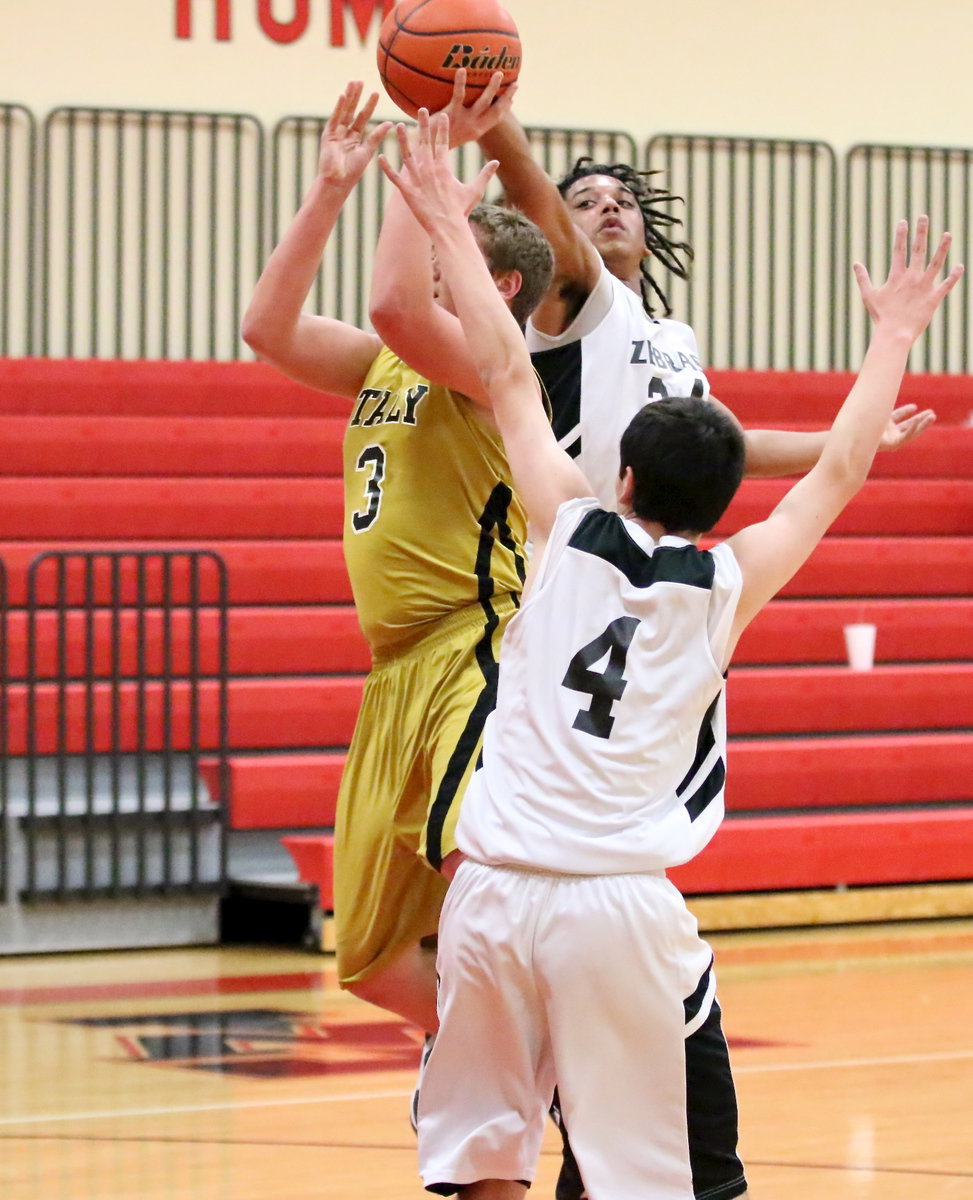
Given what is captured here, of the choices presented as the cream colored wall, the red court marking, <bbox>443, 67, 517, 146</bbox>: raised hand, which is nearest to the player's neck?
<bbox>443, 67, 517, 146</bbox>: raised hand

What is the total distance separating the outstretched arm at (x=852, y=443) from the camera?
2689mm

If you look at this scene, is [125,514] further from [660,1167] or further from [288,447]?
[660,1167]

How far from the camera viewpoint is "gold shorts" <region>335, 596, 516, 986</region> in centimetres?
319

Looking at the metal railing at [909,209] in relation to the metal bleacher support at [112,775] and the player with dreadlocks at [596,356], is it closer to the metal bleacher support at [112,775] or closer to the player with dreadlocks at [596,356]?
the metal bleacher support at [112,775]

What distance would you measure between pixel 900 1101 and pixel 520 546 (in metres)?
1.80

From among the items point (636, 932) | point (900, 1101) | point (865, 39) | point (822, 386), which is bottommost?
point (900, 1101)

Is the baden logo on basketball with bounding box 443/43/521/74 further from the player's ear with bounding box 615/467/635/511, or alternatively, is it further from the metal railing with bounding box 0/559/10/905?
the metal railing with bounding box 0/559/10/905

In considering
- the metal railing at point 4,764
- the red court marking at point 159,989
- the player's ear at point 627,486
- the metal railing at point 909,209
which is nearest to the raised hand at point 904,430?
the player's ear at point 627,486

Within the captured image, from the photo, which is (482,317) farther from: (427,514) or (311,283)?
(311,283)

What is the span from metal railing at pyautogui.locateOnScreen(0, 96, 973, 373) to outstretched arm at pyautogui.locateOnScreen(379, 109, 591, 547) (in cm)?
702

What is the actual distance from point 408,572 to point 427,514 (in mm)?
103

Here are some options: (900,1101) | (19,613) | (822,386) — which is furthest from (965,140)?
(900,1101)

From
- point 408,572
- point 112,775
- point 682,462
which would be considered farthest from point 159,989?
point 682,462

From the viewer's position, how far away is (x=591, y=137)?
10258 millimetres
